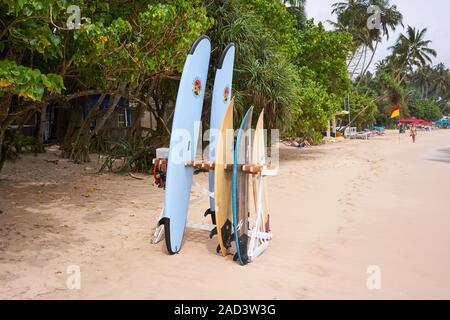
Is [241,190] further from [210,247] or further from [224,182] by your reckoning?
[210,247]

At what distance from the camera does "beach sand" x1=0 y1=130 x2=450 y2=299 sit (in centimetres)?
368

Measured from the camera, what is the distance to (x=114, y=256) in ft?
14.7

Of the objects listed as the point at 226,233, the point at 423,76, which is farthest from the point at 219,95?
the point at 423,76

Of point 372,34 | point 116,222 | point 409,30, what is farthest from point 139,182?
point 409,30

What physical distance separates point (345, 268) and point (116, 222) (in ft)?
10.2

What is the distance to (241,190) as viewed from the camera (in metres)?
4.36

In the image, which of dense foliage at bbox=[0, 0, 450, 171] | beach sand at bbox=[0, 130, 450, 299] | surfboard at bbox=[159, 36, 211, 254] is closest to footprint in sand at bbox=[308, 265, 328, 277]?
beach sand at bbox=[0, 130, 450, 299]

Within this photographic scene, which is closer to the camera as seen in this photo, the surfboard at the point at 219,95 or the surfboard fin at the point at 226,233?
the surfboard fin at the point at 226,233

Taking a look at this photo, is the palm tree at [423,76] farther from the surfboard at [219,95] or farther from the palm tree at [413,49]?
the surfboard at [219,95]

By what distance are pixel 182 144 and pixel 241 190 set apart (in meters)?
0.80

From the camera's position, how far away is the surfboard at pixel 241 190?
4168 mm

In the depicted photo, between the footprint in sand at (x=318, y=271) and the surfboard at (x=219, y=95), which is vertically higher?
the surfboard at (x=219, y=95)

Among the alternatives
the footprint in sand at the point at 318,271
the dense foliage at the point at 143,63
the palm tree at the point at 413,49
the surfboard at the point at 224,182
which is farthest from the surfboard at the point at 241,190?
the palm tree at the point at 413,49

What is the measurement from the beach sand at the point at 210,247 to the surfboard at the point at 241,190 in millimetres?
212
